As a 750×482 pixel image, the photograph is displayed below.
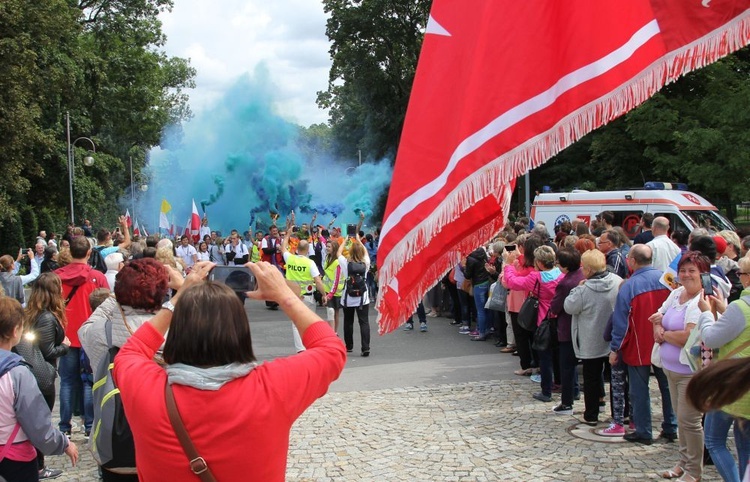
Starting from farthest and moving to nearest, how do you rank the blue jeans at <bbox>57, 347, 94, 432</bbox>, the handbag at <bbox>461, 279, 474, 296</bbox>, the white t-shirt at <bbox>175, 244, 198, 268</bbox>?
1. the white t-shirt at <bbox>175, 244, 198, 268</bbox>
2. the handbag at <bbox>461, 279, 474, 296</bbox>
3. the blue jeans at <bbox>57, 347, 94, 432</bbox>

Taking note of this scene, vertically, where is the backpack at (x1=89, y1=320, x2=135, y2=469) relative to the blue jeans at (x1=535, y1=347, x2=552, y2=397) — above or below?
above

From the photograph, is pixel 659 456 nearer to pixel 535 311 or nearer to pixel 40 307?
pixel 535 311

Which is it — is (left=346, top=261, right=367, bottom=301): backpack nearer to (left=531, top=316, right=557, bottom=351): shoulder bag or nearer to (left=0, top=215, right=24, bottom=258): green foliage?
(left=531, top=316, right=557, bottom=351): shoulder bag

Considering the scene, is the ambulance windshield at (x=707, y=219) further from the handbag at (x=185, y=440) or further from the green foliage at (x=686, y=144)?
the handbag at (x=185, y=440)

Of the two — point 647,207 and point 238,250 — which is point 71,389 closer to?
point 238,250

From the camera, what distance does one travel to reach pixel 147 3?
1464 inches

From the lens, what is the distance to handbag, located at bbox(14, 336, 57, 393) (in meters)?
5.40

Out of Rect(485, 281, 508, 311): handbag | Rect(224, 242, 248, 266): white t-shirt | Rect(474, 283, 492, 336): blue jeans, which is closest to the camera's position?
Rect(485, 281, 508, 311): handbag

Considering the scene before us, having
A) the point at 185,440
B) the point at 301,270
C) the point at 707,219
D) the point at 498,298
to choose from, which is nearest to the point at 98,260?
the point at 301,270

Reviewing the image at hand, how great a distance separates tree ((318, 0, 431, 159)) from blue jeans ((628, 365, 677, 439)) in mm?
26407

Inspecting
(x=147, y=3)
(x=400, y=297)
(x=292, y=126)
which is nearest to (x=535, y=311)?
(x=400, y=297)

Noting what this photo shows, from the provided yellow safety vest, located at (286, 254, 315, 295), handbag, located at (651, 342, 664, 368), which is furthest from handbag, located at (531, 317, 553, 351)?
yellow safety vest, located at (286, 254, 315, 295)

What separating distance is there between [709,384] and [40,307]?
604cm

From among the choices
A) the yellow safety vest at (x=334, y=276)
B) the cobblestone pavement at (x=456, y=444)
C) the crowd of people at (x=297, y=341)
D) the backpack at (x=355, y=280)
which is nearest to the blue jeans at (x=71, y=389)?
the crowd of people at (x=297, y=341)
